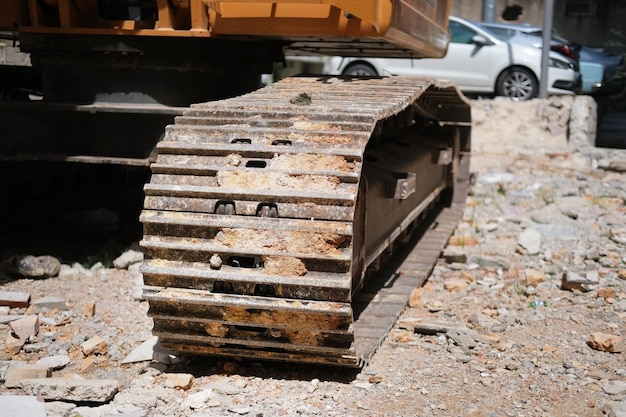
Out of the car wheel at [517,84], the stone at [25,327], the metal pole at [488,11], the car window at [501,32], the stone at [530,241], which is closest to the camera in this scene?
the stone at [25,327]

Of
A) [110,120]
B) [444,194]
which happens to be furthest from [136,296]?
[444,194]

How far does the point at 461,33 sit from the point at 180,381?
11.3m

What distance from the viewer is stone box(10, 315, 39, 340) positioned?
4.45 meters

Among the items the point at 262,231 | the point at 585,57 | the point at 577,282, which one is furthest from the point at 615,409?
the point at 585,57

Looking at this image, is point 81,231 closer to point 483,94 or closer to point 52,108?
point 52,108

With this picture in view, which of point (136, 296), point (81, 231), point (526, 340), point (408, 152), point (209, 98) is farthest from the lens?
point (81, 231)

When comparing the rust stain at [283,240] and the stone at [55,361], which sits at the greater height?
the rust stain at [283,240]

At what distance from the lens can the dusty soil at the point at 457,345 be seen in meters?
3.59

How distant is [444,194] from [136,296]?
3728 millimetres

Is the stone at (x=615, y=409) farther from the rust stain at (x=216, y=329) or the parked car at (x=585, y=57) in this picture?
the parked car at (x=585, y=57)

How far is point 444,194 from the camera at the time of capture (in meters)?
7.99

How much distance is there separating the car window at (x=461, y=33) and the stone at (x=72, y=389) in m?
11.3

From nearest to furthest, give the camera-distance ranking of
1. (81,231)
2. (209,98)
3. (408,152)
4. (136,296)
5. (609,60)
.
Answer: (136,296), (209,98), (408,152), (81,231), (609,60)

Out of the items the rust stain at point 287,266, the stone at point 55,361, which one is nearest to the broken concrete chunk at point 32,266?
the stone at point 55,361
